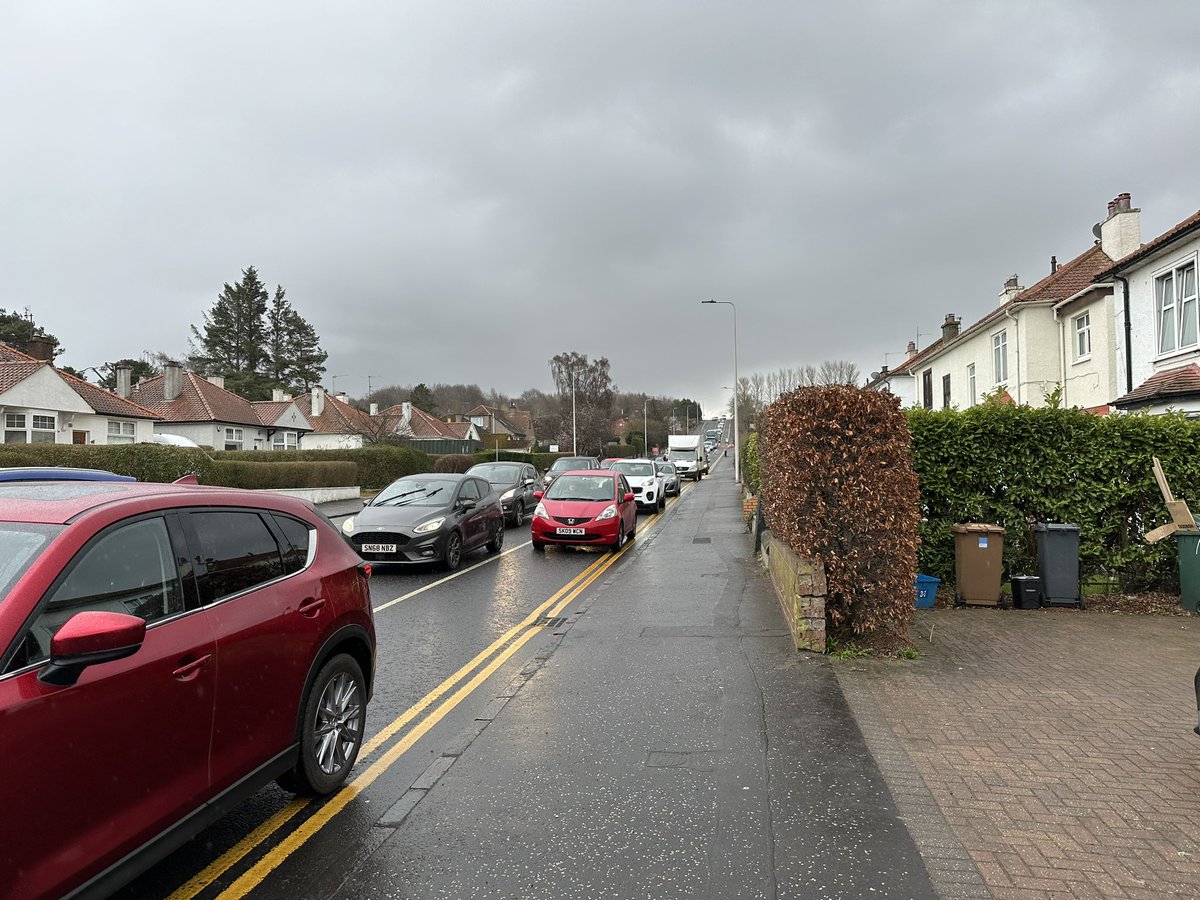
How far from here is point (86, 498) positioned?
10.0 feet

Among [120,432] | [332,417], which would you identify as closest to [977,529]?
[120,432]

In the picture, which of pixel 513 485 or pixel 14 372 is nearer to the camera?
pixel 513 485

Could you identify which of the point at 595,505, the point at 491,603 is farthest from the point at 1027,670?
the point at 595,505

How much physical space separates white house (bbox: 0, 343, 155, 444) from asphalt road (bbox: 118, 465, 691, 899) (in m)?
29.2

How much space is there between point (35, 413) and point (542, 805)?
125ft

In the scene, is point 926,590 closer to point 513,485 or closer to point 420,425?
point 513,485

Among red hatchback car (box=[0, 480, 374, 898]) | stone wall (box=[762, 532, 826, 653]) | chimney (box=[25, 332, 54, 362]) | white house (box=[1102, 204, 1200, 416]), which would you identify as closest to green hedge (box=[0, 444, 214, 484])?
chimney (box=[25, 332, 54, 362])

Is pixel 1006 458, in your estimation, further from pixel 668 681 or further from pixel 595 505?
pixel 595 505

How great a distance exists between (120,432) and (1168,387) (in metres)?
43.3

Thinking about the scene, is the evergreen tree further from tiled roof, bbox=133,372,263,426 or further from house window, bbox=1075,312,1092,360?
house window, bbox=1075,312,1092,360

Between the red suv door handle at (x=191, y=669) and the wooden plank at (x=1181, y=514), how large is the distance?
33.5ft

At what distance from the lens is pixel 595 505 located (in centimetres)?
1454

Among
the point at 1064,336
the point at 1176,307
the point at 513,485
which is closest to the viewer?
the point at 1176,307

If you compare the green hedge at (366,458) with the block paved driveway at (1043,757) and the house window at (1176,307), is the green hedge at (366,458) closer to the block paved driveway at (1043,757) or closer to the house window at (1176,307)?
the house window at (1176,307)
